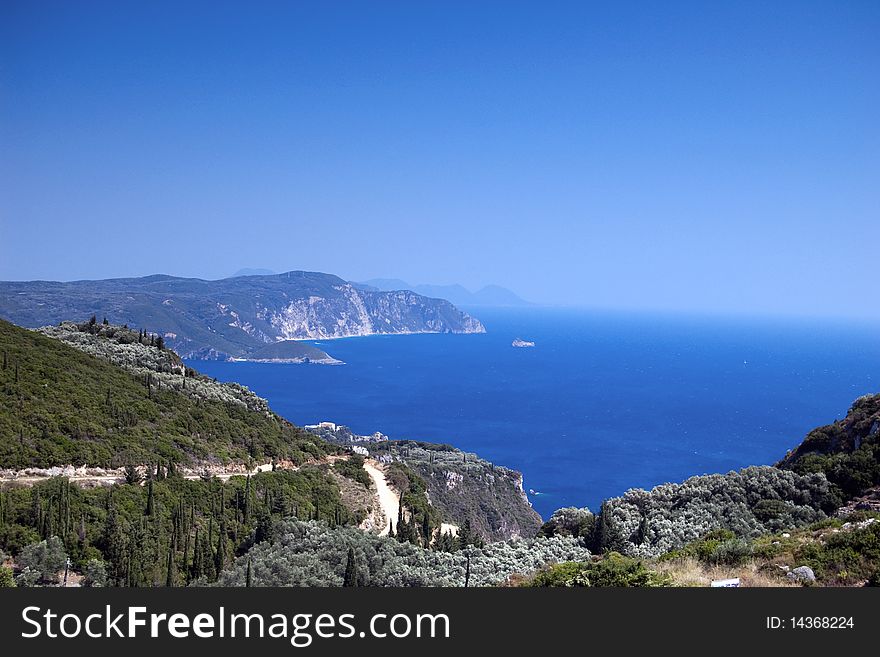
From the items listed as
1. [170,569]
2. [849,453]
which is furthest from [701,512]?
[170,569]

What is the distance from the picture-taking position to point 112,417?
3475 centimetres

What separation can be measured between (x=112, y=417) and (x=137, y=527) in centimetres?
1242

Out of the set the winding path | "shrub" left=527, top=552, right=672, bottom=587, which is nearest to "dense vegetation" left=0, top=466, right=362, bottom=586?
the winding path

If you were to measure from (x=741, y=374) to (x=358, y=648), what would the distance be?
626 feet

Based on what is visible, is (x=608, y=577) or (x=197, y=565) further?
(x=197, y=565)

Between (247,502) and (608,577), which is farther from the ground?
(608,577)

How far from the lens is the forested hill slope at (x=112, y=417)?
29547mm

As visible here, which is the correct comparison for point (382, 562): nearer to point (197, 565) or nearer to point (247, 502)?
point (197, 565)

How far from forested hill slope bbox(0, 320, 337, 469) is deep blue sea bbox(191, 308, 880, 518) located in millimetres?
44065

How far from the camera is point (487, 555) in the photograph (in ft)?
53.8

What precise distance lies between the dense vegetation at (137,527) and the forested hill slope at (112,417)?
9.65ft

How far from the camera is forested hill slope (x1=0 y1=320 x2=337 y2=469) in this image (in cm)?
2955

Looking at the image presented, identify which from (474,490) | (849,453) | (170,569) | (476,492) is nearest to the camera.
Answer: (170,569)

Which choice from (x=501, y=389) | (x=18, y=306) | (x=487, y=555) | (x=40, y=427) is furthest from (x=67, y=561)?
(x=18, y=306)
